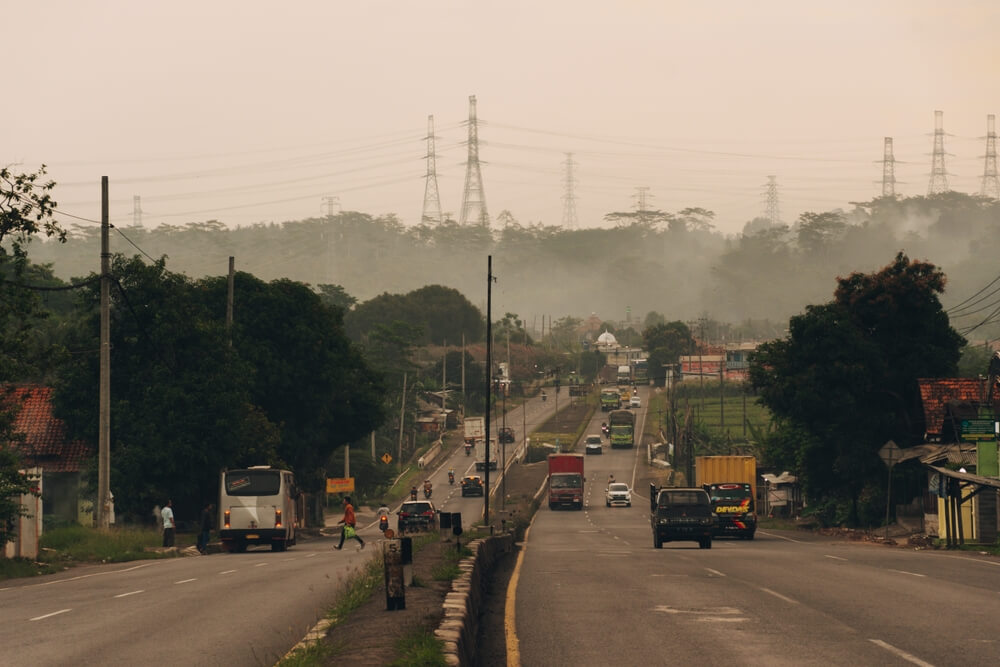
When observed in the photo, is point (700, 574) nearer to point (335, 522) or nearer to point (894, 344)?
point (894, 344)

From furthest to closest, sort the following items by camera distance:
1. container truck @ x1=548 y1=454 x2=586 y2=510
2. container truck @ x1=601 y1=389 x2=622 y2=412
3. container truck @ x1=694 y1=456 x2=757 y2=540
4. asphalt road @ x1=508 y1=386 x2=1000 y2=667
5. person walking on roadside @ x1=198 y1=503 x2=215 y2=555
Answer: container truck @ x1=601 y1=389 x2=622 y2=412 < container truck @ x1=548 y1=454 x2=586 y2=510 < container truck @ x1=694 y1=456 x2=757 y2=540 < person walking on roadside @ x1=198 y1=503 x2=215 y2=555 < asphalt road @ x1=508 y1=386 x2=1000 y2=667

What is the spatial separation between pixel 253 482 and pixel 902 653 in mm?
33454

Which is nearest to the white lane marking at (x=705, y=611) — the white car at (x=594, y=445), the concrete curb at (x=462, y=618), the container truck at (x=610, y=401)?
the concrete curb at (x=462, y=618)

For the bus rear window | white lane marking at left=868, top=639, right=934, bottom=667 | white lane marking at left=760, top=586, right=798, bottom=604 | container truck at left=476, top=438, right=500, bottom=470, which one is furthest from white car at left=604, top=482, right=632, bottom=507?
white lane marking at left=868, top=639, right=934, bottom=667

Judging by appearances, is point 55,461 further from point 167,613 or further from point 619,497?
point 167,613

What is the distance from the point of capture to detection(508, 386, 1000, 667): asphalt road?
44.7 feet

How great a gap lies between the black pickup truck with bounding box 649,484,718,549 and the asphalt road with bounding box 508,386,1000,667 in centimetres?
747

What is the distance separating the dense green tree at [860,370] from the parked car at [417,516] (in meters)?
17.9

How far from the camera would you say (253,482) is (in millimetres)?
44188

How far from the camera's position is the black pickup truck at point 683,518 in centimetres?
4081

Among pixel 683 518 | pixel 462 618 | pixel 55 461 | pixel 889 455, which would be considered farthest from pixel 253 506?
pixel 462 618

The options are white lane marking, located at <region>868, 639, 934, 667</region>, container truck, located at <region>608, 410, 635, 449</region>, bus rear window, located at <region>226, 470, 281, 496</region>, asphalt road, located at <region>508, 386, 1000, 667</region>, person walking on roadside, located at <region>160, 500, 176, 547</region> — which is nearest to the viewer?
white lane marking, located at <region>868, 639, 934, 667</region>

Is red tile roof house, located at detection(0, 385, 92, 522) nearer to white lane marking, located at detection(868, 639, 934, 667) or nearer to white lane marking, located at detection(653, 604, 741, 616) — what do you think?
white lane marking, located at detection(653, 604, 741, 616)

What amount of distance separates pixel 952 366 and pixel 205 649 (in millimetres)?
53994
